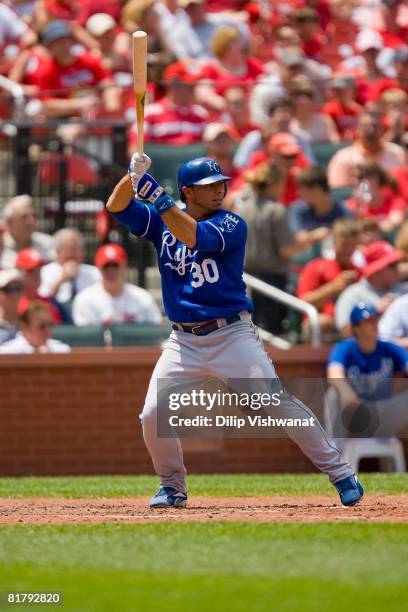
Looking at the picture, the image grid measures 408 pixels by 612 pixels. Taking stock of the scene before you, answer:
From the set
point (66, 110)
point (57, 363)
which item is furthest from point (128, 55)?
point (57, 363)

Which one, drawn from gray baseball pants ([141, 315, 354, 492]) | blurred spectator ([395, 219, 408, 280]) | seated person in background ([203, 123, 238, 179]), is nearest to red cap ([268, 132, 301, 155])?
seated person in background ([203, 123, 238, 179])

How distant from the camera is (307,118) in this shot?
13844 millimetres

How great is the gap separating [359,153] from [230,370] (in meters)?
6.72

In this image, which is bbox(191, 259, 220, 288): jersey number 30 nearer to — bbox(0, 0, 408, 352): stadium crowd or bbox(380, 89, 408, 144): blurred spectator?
bbox(0, 0, 408, 352): stadium crowd

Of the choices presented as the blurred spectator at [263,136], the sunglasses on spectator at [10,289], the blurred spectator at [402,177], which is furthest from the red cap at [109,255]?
the blurred spectator at [402,177]

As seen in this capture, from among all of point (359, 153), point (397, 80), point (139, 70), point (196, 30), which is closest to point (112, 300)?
point (359, 153)

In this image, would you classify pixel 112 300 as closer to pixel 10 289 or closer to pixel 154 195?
pixel 10 289

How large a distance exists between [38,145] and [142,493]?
5.15 m

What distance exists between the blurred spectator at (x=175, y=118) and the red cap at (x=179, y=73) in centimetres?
49

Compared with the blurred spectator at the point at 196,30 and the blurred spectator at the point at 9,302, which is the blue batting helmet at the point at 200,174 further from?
the blurred spectator at the point at 196,30

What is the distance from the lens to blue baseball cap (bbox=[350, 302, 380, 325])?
10977 millimetres

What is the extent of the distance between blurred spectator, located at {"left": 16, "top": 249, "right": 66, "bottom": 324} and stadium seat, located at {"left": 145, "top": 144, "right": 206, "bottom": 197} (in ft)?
5.08

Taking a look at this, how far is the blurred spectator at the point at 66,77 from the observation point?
1352 centimetres

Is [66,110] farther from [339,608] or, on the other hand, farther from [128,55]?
[339,608]
